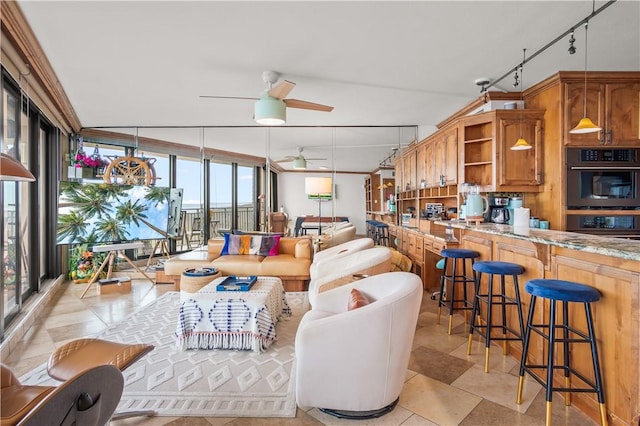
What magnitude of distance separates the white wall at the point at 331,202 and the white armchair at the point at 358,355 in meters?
8.98

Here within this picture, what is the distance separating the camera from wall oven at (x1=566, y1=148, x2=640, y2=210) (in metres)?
3.66

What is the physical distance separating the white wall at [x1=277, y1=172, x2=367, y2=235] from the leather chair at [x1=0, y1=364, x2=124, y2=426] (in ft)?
31.6

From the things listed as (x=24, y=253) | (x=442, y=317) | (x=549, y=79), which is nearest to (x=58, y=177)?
(x=24, y=253)

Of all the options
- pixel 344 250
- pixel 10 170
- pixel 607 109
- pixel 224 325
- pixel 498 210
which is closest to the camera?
pixel 10 170

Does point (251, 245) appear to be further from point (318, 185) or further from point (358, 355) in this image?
point (358, 355)

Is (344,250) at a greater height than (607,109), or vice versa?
(607,109)

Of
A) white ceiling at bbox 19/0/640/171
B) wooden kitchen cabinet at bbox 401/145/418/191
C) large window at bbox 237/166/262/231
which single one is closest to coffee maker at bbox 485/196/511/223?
white ceiling at bbox 19/0/640/171

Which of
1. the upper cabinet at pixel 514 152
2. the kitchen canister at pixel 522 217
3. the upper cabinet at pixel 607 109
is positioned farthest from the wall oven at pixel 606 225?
the kitchen canister at pixel 522 217

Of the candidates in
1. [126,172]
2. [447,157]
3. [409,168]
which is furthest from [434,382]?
[126,172]

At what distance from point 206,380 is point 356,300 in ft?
4.02

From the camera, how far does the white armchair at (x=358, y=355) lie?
171 centimetres

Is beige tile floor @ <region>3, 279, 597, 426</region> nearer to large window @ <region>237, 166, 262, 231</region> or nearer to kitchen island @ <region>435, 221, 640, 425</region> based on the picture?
kitchen island @ <region>435, 221, 640, 425</region>

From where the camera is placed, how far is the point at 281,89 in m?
3.10

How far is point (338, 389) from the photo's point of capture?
1.80 m
